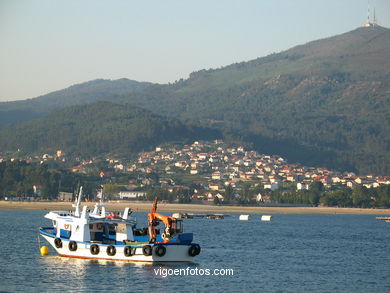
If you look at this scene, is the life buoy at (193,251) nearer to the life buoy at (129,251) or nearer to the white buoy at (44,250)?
the life buoy at (129,251)

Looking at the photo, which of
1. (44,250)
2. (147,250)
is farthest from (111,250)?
(44,250)

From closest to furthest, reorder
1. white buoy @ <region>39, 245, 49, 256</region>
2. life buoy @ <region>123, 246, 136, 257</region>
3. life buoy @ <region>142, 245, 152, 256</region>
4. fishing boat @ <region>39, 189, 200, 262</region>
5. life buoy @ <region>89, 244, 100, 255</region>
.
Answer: life buoy @ <region>142, 245, 152, 256</region> < fishing boat @ <region>39, 189, 200, 262</region> < life buoy @ <region>123, 246, 136, 257</region> < life buoy @ <region>89, 244, 100, 255</region> < white buoy @ <region>39, 245, 49, 256</region>

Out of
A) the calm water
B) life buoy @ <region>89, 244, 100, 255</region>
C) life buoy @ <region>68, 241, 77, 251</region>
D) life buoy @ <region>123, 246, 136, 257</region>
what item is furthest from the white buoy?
life buoy @ <region>123, 246, 136, 257</region>

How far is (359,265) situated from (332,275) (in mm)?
11105

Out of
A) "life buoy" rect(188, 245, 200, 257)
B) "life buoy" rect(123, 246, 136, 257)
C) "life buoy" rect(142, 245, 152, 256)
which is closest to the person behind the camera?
"life buoy" rect(142, 245, 152, 256)

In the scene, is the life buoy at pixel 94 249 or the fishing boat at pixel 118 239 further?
the life buoy at pixel 94 249

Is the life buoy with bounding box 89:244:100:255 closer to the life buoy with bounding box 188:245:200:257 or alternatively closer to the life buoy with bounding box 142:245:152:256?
the life buoy with bounding box 142:245:152:256

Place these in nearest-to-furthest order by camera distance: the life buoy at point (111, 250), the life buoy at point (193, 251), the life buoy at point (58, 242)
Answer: the life buoy at point (111, 250) < the life buoy at point (193, 251) < the life buoy at point (58, 242)

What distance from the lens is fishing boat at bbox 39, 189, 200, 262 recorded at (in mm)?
79125

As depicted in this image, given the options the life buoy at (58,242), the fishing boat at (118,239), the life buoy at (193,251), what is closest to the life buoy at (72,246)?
the fishing boat at (118,239)

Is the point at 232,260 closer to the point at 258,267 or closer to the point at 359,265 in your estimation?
the point at 258,267

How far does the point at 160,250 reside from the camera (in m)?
78.3

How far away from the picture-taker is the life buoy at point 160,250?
7819 centimetres

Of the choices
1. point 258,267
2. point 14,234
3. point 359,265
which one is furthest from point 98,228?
point 14,234
